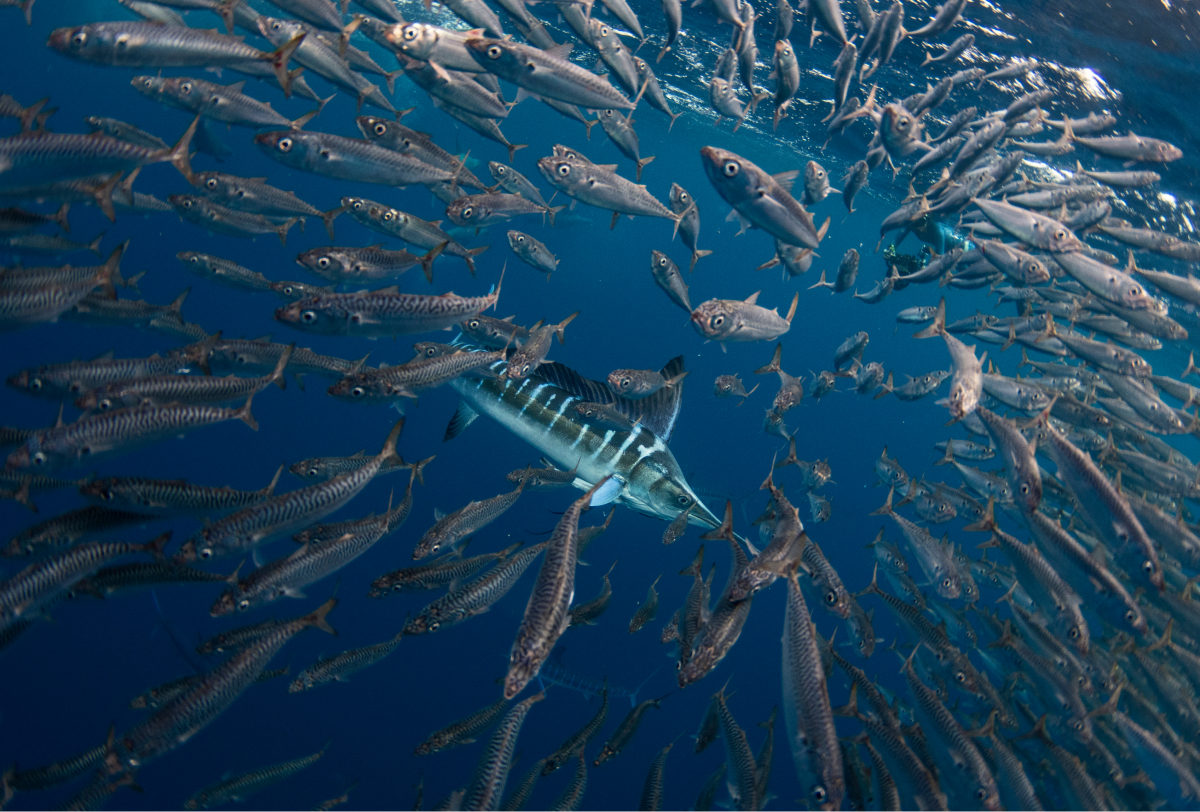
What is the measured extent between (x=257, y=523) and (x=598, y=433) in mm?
2860

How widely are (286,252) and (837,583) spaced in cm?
4446

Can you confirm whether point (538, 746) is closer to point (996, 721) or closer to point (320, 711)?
point (320, 711)

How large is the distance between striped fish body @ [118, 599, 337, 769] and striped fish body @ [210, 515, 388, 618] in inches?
12.3

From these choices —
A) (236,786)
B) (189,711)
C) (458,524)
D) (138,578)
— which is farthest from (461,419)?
(236,786)

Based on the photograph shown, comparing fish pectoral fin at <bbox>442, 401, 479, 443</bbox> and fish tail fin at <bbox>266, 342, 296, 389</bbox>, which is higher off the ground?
fish tail fin at <bbox>266, 342, 296, 389</bbox>

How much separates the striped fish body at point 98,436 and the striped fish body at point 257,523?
0.67m

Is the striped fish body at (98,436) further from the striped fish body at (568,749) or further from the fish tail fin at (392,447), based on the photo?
the striped fish body at (568,749)

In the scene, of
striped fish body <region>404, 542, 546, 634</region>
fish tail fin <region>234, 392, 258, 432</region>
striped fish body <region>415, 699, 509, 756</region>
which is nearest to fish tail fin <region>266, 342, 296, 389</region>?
fish tail fin <region>234, 392, 258, 432</region>

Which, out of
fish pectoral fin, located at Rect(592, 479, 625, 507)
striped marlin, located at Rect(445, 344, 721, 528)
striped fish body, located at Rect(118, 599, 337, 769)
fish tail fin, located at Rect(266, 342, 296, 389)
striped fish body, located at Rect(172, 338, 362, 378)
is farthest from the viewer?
striped marlin, located at Rect(445, 344, 721, 528)

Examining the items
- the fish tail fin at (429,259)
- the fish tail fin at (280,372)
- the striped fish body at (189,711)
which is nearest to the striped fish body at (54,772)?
the striped fish body at (189,711)

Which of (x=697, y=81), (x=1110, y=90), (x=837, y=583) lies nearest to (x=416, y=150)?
(x=837, y=583)

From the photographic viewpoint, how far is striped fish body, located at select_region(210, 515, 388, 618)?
146 inches

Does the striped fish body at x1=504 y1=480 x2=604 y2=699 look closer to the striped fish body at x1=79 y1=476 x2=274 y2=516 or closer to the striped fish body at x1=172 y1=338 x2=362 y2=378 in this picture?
the striped fish body at x1=79 y1=476 x2=274 y2=516

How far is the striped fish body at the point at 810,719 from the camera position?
9.72 feet
